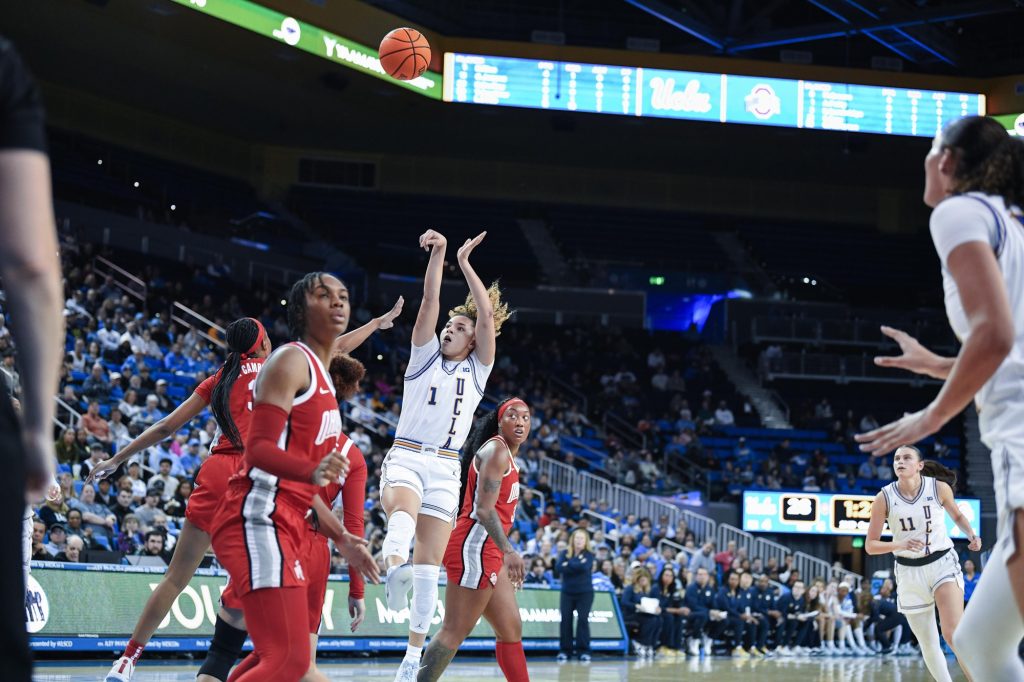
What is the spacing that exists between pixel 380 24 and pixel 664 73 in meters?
6.10

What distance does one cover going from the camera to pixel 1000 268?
367 centimetres

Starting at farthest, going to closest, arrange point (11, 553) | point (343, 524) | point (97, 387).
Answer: point (97, 387) → point (343, 524) → point (11, 553)

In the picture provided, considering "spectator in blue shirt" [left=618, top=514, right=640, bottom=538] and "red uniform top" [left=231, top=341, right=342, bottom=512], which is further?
"spectator in blue shirt" [left=618, top=514, right=640, bottom=538]

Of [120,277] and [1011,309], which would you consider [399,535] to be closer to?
[1011,309]

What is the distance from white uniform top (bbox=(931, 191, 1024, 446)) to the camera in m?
3.60

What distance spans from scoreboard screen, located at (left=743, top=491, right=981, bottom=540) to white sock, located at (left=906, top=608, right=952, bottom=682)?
50.6ft

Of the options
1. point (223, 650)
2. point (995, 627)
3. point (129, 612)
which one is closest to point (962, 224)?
point (995, 627)

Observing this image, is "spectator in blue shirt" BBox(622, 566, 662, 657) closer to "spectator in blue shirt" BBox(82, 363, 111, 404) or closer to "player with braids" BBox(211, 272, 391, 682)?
"spectator in blue shirt" BBox(82, 363, 111, 404)

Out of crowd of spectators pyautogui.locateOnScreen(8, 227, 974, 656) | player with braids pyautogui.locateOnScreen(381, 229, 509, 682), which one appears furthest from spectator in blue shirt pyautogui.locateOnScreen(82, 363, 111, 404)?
player with braids pyautogui.locateOnScreen(381, 229, 509, 682)

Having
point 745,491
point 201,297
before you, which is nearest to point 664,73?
point 745,491

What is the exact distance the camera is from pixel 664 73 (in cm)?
2605

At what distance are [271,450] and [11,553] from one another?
6.98ft

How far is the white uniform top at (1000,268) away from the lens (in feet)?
Result: 11.8

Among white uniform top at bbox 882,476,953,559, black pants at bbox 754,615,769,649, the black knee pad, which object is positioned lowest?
black pants at bbox 754,615,769,649
